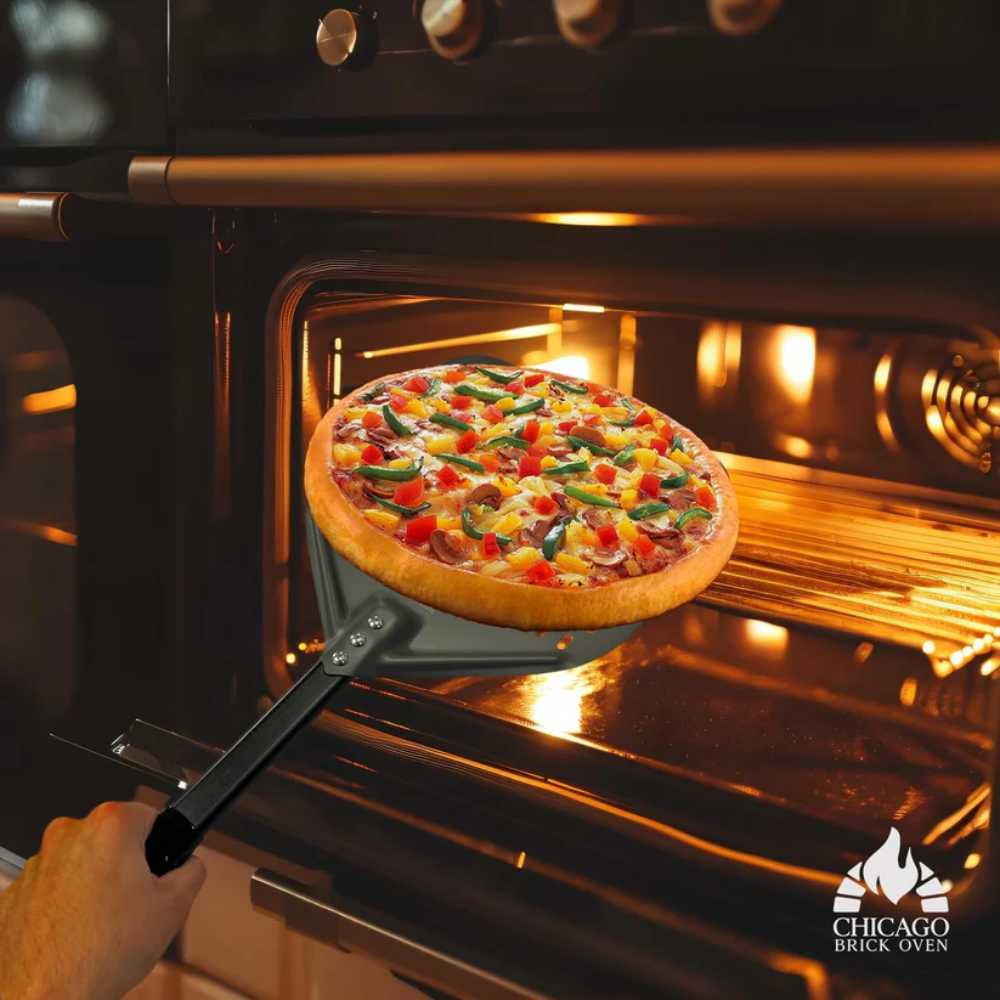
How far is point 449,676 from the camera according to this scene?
0.81 metres

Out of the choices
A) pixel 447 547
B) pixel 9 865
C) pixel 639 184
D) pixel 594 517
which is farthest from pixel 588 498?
pixel 9 865

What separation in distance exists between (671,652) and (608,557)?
82 millimetres

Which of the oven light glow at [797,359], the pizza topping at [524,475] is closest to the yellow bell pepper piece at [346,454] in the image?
the pizza topping at [524,475]

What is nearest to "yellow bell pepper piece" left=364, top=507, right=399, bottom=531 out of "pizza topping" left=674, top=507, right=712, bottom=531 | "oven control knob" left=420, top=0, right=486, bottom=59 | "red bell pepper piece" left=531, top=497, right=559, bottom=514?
"red bell pepper piece" left=531, top=497, right=559, bottom=514

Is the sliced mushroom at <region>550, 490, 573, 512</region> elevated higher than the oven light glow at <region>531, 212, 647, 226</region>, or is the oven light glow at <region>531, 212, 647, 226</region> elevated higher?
the oven light glow at <region>531, 212, 647, 226</region>

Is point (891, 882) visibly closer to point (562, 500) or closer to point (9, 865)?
point (562, 500)

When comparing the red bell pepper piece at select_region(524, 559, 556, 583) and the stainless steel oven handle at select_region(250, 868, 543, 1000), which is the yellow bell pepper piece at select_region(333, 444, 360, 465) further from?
the stainless steel oven handle at select_region(250, 868, 543, 1000)

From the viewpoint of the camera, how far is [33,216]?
3.33ft

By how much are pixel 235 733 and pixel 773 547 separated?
498 mm

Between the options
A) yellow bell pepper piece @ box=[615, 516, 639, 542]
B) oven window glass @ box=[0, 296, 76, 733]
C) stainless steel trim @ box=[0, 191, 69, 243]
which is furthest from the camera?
oven window glass @ box=[0, 296, 76, 733]

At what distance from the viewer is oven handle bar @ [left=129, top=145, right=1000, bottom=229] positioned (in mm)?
638

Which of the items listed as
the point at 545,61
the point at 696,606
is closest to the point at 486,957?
the point at 696,606

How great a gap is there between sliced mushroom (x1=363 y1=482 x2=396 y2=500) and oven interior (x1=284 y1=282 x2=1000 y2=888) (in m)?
0.11

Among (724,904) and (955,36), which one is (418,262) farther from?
(724,904)
